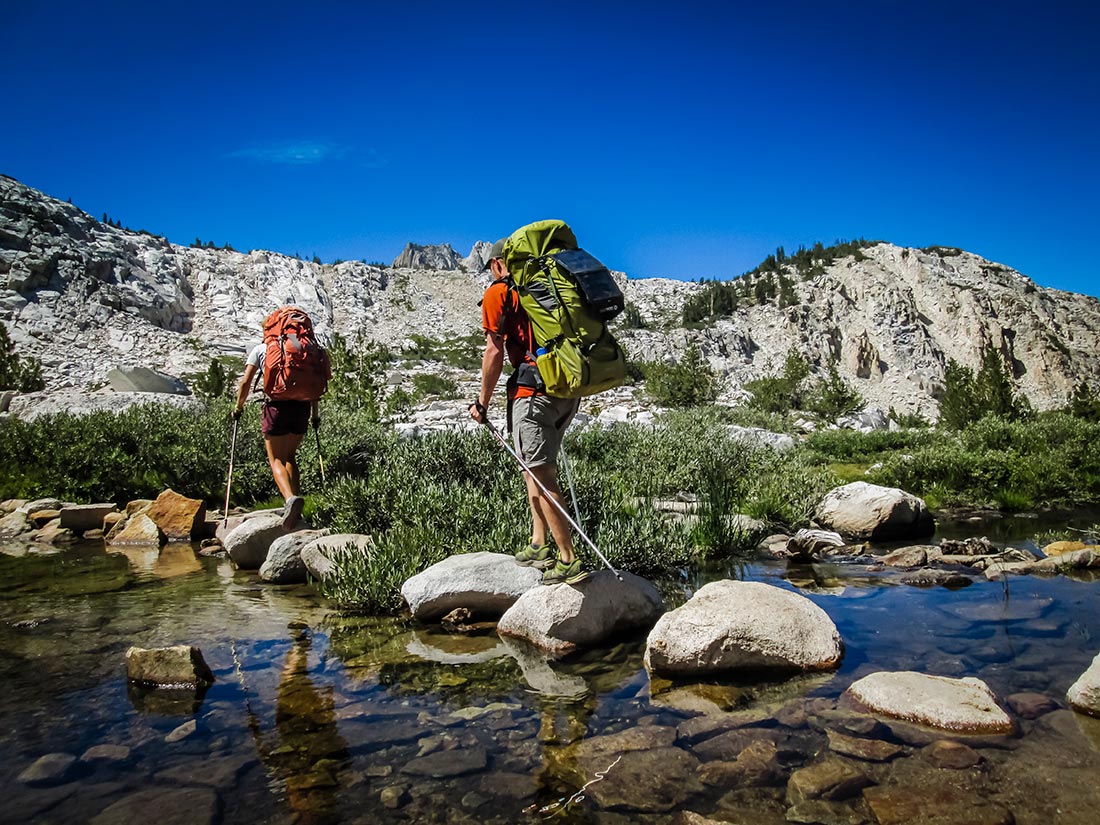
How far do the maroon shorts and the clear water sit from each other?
2509 millimetres

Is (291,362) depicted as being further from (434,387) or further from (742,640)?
(434,387)

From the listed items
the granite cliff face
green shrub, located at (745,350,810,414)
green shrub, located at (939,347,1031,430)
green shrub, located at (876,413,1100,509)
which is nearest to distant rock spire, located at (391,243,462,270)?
the granite cliff face

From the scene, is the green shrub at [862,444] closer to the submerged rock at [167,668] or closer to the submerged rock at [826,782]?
the submerged rock at [826,782]

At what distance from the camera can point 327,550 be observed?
695 cm

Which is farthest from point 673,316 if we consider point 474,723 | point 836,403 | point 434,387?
point 474,723

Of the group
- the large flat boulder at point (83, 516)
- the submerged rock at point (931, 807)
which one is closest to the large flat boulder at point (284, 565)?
the large flat boulder at point (83, 516)

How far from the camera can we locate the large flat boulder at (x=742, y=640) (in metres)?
4.38

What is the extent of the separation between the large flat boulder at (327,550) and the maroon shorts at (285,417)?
1.52m

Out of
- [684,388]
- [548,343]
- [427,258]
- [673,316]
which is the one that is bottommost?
[548,343]

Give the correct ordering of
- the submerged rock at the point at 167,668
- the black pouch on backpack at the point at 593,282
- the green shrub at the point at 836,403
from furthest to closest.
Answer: the green shrub at the point at 836,403, the black pouch on backpack at the point at 593,282, the submerged rock at the point at 167,668

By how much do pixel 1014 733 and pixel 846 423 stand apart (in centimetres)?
3592

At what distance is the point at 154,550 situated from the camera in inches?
365

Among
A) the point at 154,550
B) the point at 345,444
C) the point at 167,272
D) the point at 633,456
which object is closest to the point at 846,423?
the point at 633,456

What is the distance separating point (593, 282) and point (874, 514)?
7030mm
